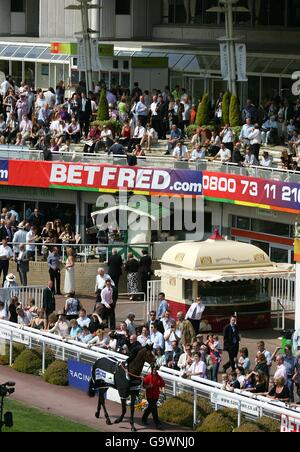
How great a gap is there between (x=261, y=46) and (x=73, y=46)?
675 centimetres

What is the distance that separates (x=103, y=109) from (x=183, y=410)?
22.5 m

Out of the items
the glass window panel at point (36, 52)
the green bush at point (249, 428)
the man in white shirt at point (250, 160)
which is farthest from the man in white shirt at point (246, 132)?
the glass window panel at point (36, 52)

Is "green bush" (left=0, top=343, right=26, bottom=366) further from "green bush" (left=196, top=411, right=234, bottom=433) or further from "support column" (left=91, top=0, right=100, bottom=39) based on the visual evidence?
"support column" (left=91, top=0, right=100, bottom=39)

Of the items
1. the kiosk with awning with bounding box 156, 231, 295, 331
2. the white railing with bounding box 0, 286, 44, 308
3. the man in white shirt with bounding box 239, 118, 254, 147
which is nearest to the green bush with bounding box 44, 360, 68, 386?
the kiosk with awning with bounding box 156, 231, 295, 331

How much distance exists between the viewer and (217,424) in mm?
27266

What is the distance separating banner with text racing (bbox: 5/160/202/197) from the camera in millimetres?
44750

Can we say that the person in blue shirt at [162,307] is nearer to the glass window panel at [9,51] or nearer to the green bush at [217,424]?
the green bush at [217,424]

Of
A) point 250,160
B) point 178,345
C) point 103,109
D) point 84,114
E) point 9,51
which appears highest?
point 9,51

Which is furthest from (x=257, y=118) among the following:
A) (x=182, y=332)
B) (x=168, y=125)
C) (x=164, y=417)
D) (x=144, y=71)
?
(x=164, y=417)

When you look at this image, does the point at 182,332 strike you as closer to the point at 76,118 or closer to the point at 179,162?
the point at 179,162

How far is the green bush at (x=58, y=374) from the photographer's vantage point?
3139 cm

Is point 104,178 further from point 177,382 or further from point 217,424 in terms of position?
point 217,424

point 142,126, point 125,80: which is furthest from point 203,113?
point 125,80

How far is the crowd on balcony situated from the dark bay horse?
1574cm
